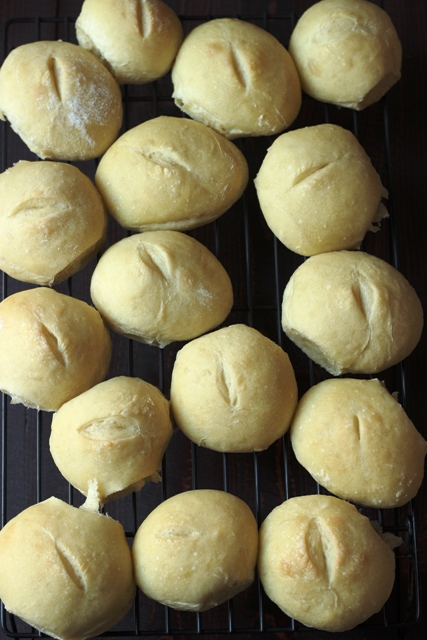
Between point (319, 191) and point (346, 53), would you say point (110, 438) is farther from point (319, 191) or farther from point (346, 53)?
point (346, 53)

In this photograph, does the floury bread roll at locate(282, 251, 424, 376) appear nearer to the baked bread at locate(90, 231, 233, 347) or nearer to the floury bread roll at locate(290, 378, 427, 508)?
the floury bread roll at locate(290, 378, 427, 508)

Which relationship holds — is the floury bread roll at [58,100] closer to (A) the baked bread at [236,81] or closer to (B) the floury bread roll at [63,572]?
(A) the baked bread at [236,81]

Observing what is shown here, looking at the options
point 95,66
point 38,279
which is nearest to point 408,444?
point 38,279

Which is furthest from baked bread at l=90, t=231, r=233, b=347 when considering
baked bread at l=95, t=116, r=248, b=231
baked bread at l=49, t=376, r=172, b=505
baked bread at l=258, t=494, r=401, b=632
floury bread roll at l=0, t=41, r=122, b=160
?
baked bread at l=258, t=494, r=401, b=632

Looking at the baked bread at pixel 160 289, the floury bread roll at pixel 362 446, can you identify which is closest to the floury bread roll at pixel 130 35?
the baked bread at pixel 160 289

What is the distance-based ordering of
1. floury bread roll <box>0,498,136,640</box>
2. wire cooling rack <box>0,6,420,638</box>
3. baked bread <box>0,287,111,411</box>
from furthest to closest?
wire cooling rack <box>0,6,420,638</box>
baked bread <box>0,287,111,411</box>
floury bread roll <box>0,498,136,640</box>

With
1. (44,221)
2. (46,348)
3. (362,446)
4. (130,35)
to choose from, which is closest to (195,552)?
(362,446)
